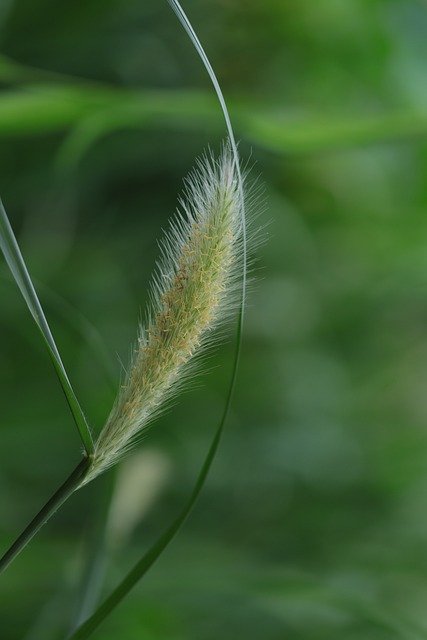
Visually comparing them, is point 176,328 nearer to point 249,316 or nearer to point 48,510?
point 48,510

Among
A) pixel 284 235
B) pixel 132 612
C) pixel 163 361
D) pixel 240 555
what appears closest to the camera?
pixel 163 361

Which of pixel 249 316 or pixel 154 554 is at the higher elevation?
pixel 249 316

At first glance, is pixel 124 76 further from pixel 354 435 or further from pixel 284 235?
pixel 354 435

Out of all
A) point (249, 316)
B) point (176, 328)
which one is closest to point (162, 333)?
point (176, 328)

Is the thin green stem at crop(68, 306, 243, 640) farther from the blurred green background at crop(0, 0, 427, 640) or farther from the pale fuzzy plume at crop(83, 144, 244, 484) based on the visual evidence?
the blurred green background at crop(0, 0, 427, 640)

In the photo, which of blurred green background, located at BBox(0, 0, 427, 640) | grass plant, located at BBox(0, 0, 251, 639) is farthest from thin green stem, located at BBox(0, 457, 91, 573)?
blurred green background, located at BBox(0, 0, 427, 640)

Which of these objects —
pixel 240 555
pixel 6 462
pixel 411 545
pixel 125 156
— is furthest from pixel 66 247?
pixel 411 545
